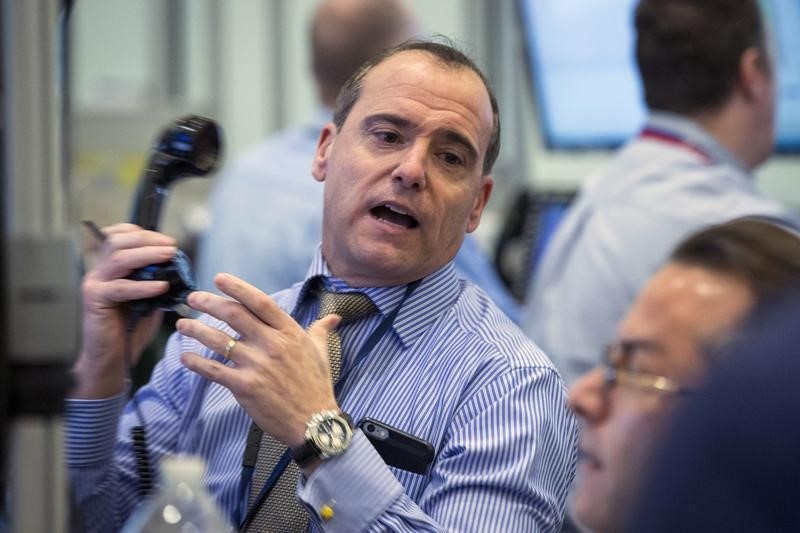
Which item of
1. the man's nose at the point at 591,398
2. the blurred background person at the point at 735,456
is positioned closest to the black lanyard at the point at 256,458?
the man's nose at the point at 591,398

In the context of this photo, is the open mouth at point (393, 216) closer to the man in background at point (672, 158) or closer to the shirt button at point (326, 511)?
the shirt button at point (326, 511)

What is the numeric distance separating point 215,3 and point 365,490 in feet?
15.7

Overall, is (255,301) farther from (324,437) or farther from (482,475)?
(482,475)

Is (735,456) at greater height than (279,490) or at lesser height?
greater

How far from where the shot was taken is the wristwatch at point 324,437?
1106 millimetres

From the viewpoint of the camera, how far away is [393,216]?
4.22 feet

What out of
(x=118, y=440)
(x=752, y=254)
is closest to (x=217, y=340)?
(x=118, y=440)

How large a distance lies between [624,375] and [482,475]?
17cm

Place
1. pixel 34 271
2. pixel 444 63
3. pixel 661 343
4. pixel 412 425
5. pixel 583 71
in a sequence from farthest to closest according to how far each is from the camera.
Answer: pixel 583 71
pixel 444 63
pixel 412 425
pixel 661 343
pixel 34 271

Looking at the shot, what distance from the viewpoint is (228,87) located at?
5.64 meters

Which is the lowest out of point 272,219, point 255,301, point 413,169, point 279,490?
point 272,219

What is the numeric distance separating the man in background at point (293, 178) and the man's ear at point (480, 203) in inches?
34.3

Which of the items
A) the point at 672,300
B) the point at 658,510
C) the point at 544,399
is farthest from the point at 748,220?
the point at 658,510

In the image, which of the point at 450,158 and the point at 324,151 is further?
the point at 324,151
